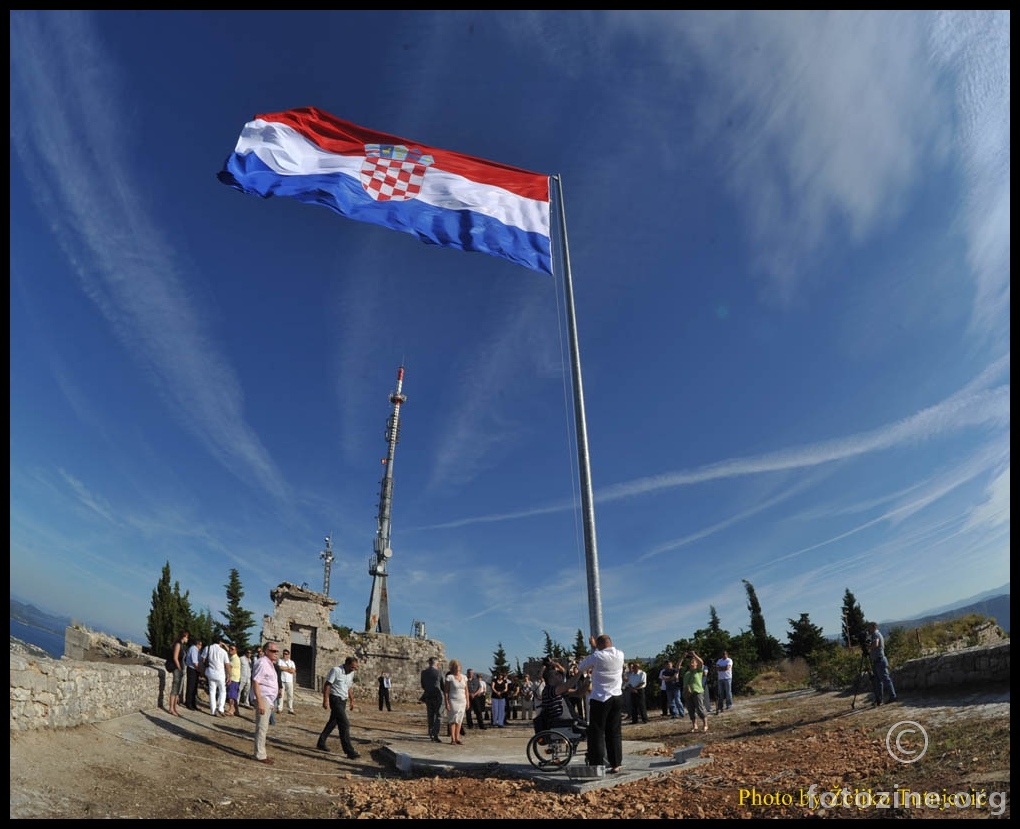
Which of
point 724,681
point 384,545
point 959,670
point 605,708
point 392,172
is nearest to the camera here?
point 605,708

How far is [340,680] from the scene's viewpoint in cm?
1038

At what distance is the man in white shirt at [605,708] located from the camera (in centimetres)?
732

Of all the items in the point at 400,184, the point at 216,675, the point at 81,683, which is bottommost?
the point at 81,683

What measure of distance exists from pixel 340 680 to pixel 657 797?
596cm

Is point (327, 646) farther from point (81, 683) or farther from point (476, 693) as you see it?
point (81, 683)

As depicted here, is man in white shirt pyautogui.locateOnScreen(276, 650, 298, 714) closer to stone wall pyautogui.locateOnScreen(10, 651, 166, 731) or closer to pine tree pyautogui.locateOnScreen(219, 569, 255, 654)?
stone wall pyautogui.locateOnScreen(10, 651, 166, 731)

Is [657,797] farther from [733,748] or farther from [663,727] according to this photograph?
[663,727]

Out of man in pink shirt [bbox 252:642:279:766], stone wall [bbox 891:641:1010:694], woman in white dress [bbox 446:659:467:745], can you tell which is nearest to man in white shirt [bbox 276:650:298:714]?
woman in white dress [bbox 446:659:467:745]

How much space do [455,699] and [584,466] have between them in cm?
645

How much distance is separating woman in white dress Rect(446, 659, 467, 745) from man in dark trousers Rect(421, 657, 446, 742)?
77 centimetres

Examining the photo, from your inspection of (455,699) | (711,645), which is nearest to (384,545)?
(711,645)

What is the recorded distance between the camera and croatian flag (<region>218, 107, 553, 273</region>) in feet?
34.1

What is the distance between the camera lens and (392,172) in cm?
1112
